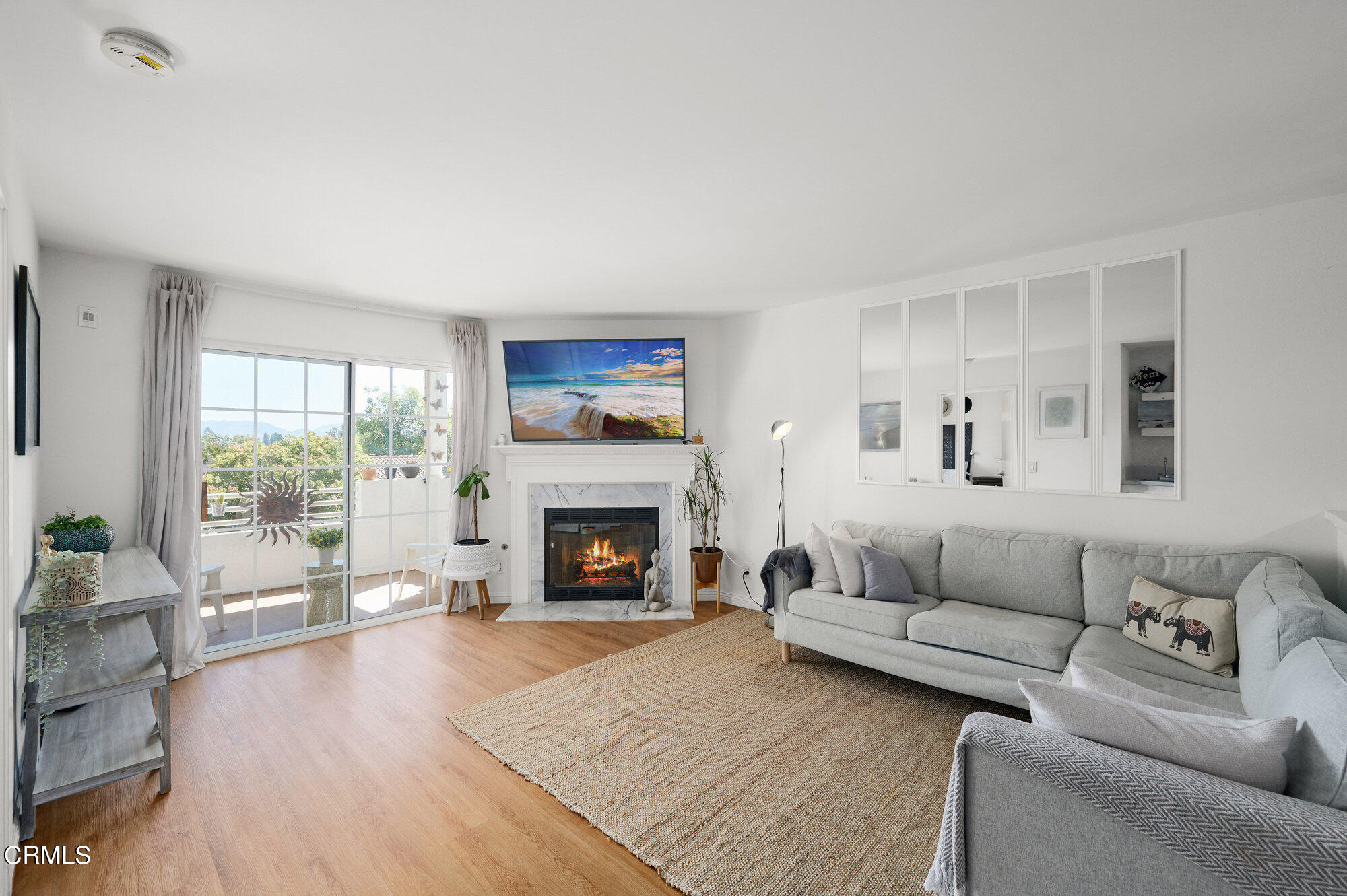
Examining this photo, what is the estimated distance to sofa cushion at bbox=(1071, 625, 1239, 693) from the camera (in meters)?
2.35

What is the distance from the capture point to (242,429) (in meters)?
3.96

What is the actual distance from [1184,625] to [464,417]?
479 centimetres

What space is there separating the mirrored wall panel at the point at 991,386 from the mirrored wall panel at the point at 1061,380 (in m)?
0.08

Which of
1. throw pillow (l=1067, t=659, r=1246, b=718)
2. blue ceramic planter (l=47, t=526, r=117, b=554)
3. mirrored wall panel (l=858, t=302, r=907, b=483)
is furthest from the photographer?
mirrored wall panel (l=858, t=302, r=907, b=483)

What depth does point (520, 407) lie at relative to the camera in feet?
16.5

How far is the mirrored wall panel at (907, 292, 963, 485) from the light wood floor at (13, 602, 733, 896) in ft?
9.26

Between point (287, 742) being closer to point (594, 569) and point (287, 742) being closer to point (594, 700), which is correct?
point (594, 700)

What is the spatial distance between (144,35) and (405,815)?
103 inches

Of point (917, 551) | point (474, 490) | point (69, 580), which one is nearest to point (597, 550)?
point (474, 490)

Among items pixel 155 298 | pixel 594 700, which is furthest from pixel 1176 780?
pixel 155 298

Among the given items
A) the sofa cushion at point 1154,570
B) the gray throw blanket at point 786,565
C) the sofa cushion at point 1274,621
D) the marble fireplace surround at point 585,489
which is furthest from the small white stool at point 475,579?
the sofa cushion at point 1274,621

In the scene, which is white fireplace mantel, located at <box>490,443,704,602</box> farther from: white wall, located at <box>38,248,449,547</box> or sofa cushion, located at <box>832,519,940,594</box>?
white wall, located at <box>38,248,449,547</box>

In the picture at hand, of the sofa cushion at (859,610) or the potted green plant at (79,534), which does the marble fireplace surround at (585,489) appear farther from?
the potted green plant at (79,534)

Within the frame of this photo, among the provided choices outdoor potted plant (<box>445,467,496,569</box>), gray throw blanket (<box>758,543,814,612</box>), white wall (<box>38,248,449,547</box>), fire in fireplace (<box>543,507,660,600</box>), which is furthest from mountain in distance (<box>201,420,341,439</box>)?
gray throw blanket (<box>758,543,814,612</box>)
